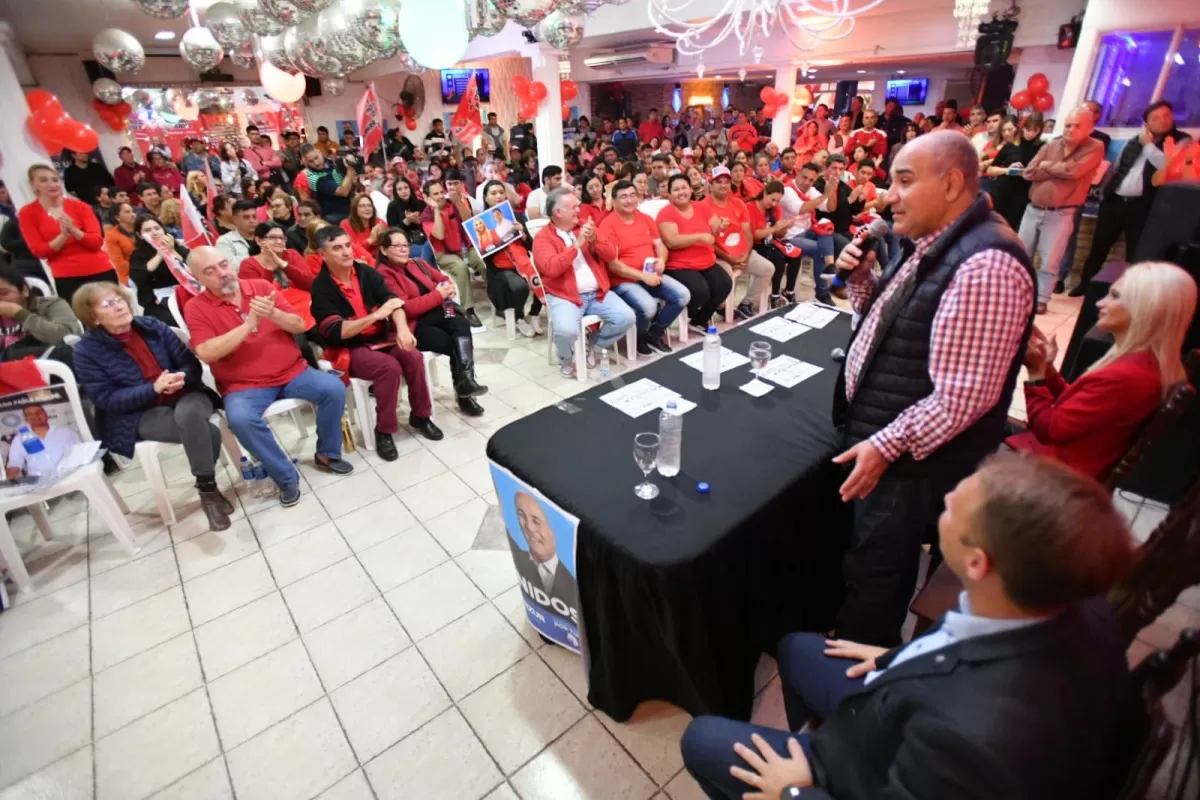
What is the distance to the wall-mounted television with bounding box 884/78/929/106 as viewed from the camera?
12430mm

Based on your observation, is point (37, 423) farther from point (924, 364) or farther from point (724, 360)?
point (924, 364)

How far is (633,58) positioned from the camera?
1060 cm

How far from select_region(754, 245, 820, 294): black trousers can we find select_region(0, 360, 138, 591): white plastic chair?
4.60m

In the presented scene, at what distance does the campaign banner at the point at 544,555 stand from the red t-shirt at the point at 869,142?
7587mm

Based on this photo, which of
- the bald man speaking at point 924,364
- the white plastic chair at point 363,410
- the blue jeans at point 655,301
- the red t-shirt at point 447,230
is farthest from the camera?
the red t-shirt at point 447,230

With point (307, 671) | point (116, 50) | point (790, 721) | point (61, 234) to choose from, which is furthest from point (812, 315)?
point (116, 50)

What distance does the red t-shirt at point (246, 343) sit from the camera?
106 inches

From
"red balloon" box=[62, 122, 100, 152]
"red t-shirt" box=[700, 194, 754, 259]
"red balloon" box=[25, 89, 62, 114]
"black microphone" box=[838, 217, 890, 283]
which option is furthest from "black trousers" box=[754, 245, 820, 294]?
"red balloon" box=[25, 89, 62, 114]

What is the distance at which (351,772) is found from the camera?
174 cm

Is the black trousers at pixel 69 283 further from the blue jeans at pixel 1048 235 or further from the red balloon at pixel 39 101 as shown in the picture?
the blue jeans at pixel 1048 235

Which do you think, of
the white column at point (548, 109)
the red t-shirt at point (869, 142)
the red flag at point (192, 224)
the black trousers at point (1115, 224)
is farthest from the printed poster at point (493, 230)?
the red t-shirt at point (869, 142)

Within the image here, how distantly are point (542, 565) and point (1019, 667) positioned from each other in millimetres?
1246

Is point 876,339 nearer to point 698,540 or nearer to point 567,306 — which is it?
point 698,540

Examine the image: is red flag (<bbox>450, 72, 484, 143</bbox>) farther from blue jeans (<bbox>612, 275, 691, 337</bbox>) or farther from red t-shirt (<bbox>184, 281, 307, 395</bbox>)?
red t-shirt (<bbox>184, 281, 307, 395</bbox>)
